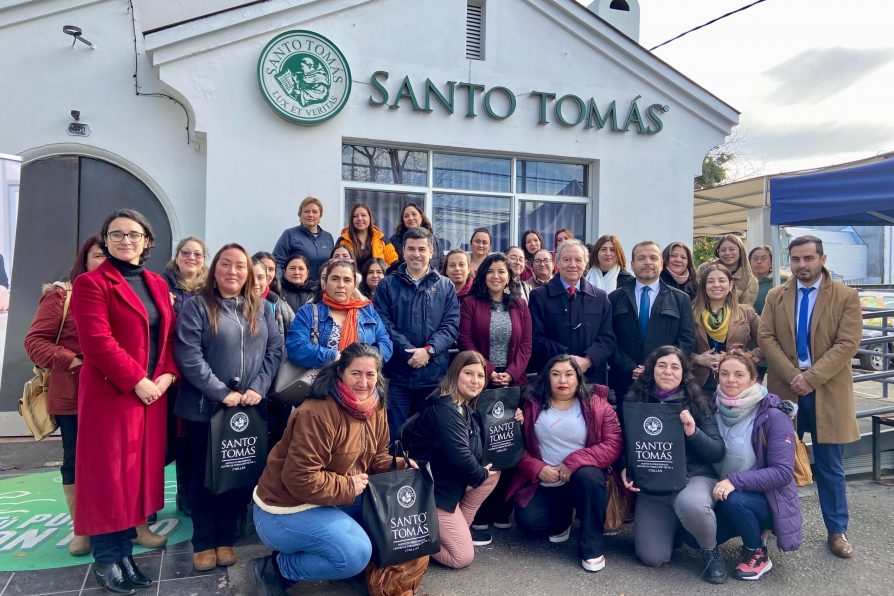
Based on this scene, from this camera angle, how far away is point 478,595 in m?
3.37

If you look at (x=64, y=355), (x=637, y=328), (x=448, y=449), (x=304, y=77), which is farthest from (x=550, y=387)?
(x=304, y=77)

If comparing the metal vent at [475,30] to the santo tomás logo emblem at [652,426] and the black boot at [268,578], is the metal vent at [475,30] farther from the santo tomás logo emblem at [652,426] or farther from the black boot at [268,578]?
the black boot at [268,578]

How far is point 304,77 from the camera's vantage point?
257 inches

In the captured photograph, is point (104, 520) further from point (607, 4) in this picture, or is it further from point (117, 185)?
point (607, 4)

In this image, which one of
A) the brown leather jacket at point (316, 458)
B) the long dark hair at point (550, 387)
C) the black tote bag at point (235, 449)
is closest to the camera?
the brown leather jacket at point (316, 458)

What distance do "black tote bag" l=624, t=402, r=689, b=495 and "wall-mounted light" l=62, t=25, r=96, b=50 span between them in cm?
623

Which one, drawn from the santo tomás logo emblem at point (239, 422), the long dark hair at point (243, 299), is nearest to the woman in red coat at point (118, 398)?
the long dark hair at point (243, 299)

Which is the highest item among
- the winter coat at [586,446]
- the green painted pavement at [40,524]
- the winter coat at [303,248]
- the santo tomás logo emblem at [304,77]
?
the santo tomás logo emblem at [304,77]

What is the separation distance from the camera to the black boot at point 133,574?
331 centimetres

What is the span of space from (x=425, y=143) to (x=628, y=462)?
4641mm

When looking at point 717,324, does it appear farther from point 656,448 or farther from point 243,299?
point 243,299

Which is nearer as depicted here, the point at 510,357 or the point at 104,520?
A: the point at 104,520

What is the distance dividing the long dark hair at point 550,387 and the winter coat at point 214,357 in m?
1.77

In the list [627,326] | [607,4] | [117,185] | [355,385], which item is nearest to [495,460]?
[355,385]
